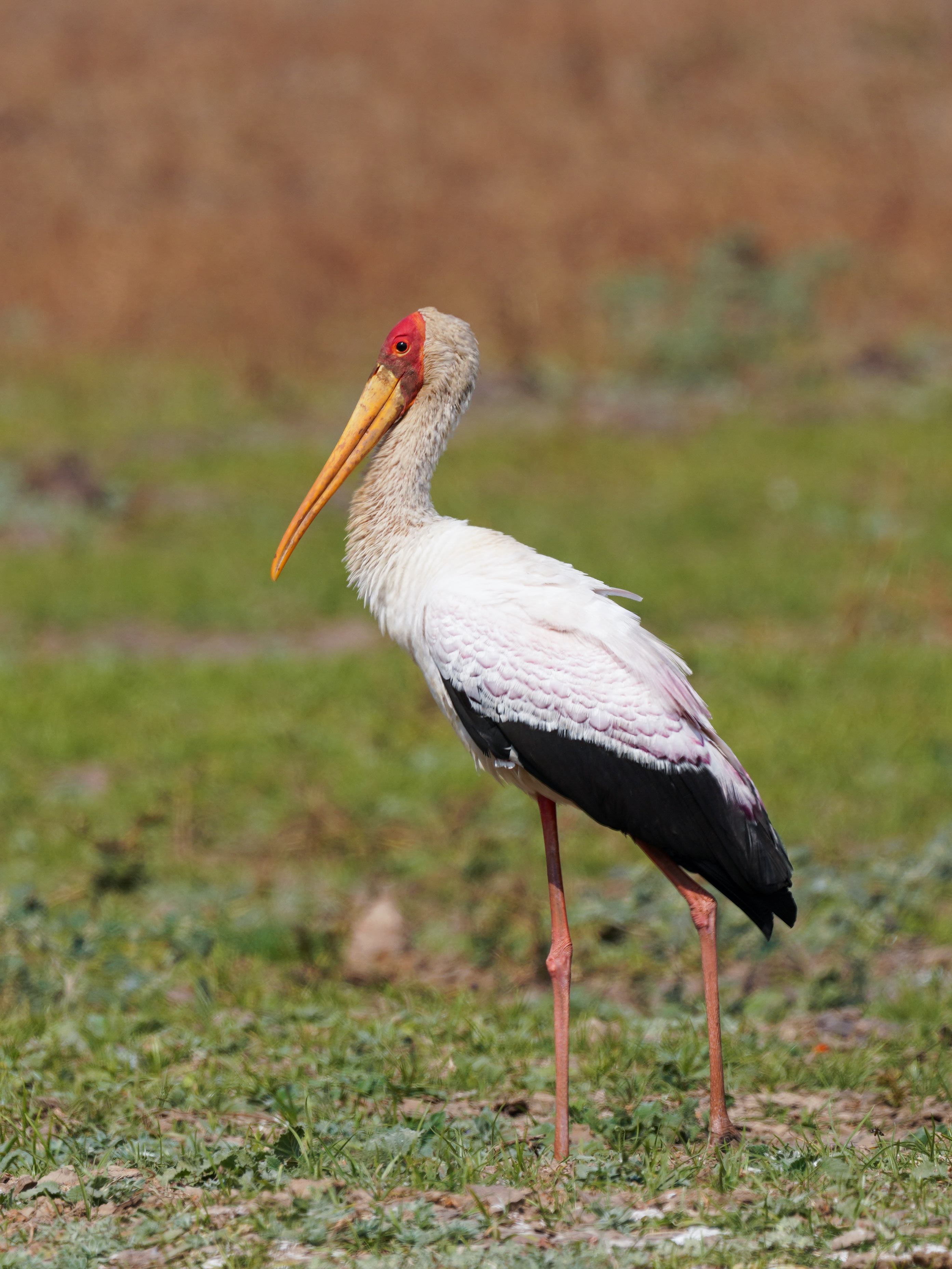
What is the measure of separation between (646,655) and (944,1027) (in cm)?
162

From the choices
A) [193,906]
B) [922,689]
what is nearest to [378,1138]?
[193,906]

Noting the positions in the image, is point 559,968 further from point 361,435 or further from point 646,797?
point 361,435

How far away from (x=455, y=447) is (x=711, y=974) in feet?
31.5

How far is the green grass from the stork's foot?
0.28ft

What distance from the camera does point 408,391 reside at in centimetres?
423

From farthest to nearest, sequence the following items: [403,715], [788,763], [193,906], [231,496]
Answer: [231,496]
[403,715]
[788,763]
[193,906]

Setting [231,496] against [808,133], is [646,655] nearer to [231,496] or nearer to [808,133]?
[231,496]

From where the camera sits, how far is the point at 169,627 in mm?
9516

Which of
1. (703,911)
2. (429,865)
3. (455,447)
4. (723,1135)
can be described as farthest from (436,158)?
(723,1135)

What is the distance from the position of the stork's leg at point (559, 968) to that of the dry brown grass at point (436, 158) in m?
12.6

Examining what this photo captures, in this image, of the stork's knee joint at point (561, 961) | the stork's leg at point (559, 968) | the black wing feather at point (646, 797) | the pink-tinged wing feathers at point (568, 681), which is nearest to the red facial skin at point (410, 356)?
the pink-tinged wing feathers at point (568, 681)

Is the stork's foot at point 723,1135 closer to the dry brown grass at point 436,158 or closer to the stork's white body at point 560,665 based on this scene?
the stork's white body at point 560,665

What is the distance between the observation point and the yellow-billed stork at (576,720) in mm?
3746

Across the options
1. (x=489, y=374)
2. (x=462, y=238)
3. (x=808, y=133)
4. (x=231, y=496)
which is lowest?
(x=231, y=496)
